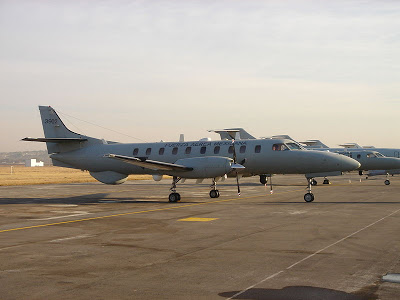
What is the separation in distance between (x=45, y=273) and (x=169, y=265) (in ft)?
8.64

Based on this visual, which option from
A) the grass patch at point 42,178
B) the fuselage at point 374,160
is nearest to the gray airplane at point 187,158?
the fuselage at point 374,160

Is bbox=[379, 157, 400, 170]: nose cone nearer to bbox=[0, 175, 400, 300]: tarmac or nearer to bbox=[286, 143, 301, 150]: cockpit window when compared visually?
bbox=[286, 143, 301, 150]: cockpit window

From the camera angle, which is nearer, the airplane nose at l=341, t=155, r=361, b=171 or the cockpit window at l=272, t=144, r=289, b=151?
the airplane nose at l=341, t=155, r=361, b=171

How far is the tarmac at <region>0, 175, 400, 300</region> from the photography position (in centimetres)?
887

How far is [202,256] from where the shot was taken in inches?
478

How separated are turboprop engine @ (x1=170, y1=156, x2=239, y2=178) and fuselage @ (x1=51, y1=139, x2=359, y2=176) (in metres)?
1.65

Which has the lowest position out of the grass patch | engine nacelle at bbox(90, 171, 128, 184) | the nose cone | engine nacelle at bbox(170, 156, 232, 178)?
the grass patch

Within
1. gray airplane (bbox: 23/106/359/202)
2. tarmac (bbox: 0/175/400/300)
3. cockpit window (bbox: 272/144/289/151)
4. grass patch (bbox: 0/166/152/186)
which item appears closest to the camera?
tarmac (bbox: 0/175/400/300)

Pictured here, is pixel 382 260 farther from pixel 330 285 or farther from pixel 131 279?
pixel 131 279

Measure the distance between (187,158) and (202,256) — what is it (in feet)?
59.8

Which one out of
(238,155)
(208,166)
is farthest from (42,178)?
(208,166)

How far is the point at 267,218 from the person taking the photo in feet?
66.9

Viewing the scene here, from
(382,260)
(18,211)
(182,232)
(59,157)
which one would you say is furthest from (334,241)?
(59,157)

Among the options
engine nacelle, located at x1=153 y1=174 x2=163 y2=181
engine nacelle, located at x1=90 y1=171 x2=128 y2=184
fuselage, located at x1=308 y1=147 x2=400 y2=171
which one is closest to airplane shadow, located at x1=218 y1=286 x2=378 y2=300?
engine nacelle, located at x1=153 y1=174 x2=163 y2=181
